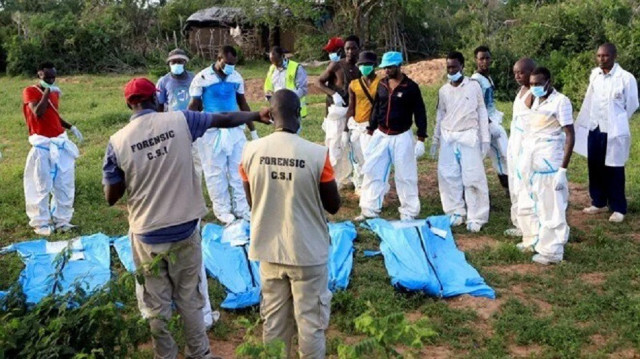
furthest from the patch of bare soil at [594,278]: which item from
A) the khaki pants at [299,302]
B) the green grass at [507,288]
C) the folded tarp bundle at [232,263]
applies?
the khaki pants at [299,302]

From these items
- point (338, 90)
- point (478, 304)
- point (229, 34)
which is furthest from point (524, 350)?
point (229, 34)

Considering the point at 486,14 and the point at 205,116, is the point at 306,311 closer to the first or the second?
the point at 205,116

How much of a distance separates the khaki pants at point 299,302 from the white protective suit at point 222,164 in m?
3.37

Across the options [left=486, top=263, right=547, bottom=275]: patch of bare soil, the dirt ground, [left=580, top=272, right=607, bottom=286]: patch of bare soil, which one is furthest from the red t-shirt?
the dirt ground

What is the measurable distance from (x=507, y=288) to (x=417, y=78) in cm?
1367

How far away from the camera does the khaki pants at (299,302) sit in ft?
11.8

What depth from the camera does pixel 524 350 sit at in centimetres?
443

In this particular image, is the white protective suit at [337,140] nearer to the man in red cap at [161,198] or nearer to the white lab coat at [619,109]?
the white lab coat at [619,109]

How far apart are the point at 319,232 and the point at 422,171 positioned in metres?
5.68

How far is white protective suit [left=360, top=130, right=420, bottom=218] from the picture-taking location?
22.2ft

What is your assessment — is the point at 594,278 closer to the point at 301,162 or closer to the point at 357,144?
the point at 357,144

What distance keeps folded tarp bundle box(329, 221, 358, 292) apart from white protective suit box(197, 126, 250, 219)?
47.6 inches

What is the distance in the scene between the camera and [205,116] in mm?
3984

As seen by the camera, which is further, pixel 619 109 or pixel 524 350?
pixel 619 109
